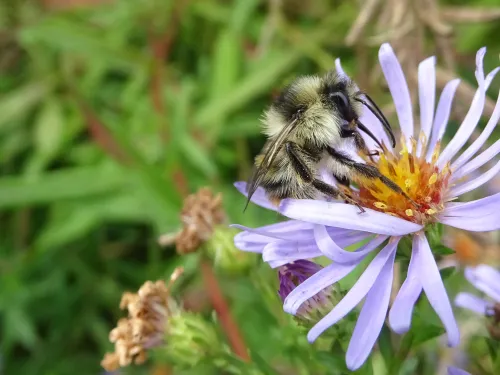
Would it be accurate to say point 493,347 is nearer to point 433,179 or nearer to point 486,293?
point 486,293

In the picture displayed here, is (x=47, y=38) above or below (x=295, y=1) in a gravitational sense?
above

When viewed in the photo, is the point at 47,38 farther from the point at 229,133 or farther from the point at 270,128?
the point at 270,128

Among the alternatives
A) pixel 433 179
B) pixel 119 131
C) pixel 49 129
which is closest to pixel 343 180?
pixel 433 179

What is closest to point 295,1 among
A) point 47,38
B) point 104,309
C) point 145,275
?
point 47,38

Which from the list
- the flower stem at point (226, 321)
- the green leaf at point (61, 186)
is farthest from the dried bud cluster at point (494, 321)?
the green leaf at point (61, 186)

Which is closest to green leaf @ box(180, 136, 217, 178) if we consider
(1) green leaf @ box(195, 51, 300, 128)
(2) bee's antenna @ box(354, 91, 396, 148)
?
(1) green leaf @ box(195, 51, 300, 128)

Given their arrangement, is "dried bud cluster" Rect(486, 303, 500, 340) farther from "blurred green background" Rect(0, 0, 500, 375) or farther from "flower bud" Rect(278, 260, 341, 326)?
"blurred green background" Rect(0, 0, 500, 375)
